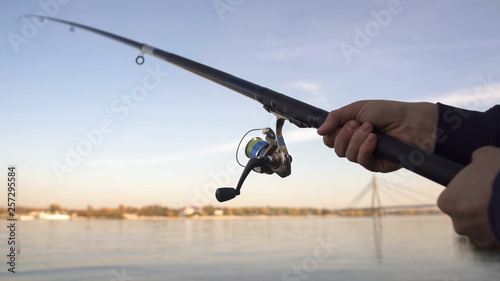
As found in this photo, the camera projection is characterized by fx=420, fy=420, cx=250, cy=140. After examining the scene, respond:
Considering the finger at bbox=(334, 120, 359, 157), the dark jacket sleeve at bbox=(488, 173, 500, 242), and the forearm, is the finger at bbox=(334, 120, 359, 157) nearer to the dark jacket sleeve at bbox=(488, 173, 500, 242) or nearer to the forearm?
the forearm

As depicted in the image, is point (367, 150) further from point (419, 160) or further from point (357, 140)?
point (419, 160)

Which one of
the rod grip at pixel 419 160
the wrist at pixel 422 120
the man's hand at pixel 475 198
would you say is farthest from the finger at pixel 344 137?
the man's hand at pixel 475 198

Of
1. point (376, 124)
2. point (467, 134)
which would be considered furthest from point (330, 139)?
point (467, 134)

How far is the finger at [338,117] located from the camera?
1522 mm

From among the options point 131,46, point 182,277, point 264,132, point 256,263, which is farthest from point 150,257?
point 264,132

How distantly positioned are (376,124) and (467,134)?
344 mm

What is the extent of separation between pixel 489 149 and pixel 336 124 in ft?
2.48

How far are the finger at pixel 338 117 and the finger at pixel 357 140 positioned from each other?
0.28 ft

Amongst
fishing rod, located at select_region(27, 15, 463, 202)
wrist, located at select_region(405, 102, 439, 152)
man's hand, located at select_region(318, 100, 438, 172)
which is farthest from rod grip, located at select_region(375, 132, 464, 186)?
wrist, located at select_region(405, 102, 439, 152)

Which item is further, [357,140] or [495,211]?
[357,140]

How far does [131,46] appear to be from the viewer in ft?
10.7

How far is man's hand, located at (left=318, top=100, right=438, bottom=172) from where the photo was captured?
1518 mm

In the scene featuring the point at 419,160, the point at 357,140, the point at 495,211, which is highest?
the point at 357,140

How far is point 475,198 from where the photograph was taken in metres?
0.73
